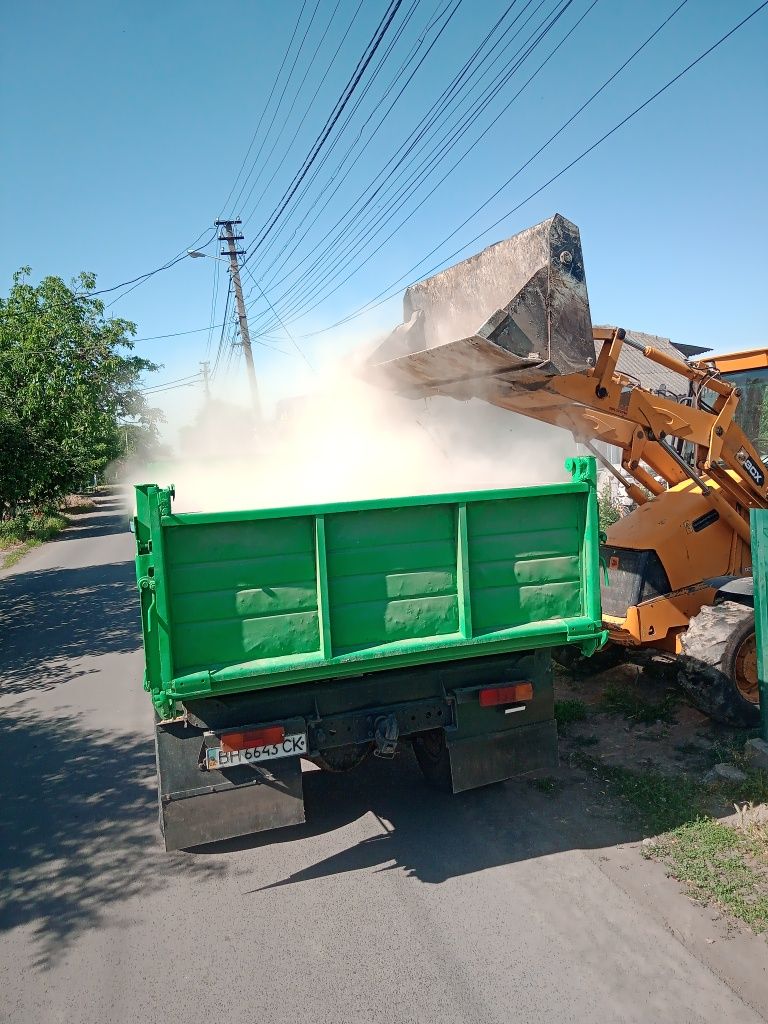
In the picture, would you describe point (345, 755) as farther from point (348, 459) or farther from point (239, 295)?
point (239, 295)

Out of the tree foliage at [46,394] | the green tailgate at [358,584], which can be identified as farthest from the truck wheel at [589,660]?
the tree foliage at [46,394]

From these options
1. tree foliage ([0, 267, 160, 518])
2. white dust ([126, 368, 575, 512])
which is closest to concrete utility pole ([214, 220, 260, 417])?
tree foliage ([0, 267, 160, 518])

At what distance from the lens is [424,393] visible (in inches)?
235

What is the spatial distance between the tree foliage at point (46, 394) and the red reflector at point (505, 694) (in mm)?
10439

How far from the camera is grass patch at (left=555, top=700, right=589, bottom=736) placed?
5.82 metres

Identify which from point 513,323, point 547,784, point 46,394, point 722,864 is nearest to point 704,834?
point 722,864

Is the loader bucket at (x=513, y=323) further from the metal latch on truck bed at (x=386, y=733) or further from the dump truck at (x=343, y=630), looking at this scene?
the metal latch on truck bed at (x=386, y=733)

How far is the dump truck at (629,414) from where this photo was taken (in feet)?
15.8

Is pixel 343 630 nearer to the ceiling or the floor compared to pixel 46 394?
nearer to the floor

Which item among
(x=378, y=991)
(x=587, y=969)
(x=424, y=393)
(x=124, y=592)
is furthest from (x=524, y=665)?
(x=124, y=592)

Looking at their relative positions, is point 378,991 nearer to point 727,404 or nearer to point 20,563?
point 727,404

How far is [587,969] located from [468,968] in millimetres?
513

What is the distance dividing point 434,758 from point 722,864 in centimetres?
179

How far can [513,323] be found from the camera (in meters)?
4.69
